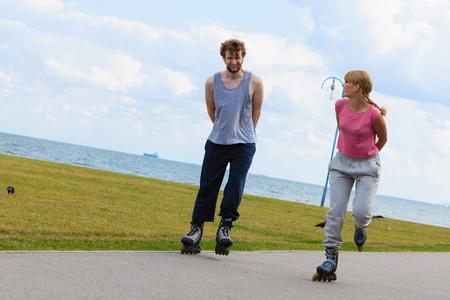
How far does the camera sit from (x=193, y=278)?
5.90 m

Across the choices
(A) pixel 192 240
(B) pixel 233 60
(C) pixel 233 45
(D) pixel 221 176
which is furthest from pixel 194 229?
(C) pixel 233 45

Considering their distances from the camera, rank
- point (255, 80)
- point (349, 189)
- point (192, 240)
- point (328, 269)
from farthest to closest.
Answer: point (192, 240) < point (255, 80) < point (349, 189) < point (328, 269)

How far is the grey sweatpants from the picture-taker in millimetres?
6914

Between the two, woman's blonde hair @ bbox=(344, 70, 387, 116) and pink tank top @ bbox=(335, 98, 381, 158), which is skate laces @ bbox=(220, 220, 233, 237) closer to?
pink tank top @ bbox=(335, 98, 381, 158)

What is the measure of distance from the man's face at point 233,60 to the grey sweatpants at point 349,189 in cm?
126

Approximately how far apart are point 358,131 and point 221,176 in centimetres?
149

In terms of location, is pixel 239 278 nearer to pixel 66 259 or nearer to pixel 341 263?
pixel 66 259

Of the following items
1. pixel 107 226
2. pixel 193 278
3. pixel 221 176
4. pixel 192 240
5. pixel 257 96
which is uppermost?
pixel 257 96

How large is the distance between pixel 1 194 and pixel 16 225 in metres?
4.09

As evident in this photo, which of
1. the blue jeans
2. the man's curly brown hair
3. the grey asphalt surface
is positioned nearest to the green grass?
the blue jeans

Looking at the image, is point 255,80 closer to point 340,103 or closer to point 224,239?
point 340,103

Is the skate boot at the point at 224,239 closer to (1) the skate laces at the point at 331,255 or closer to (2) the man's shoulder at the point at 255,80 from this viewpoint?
(1) the skate laces at the point at 331,255

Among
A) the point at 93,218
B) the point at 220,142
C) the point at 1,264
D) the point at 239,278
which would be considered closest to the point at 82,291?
the point at 1,264

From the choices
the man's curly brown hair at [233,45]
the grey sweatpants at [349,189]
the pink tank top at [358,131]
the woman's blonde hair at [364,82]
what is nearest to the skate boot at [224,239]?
the grey sweatpants at [349,189]
